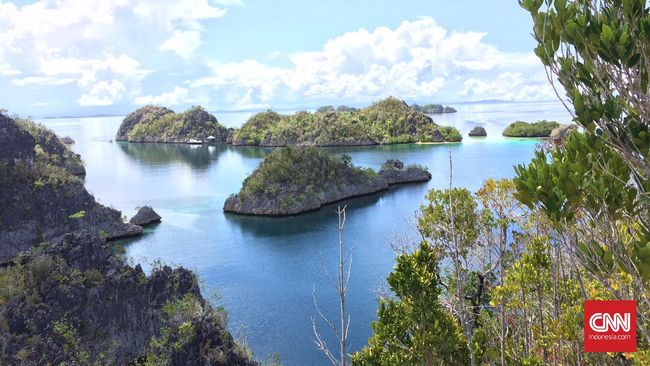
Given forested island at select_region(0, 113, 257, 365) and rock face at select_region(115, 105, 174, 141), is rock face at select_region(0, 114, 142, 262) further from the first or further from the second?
rock face at select_region(115, 105, 174, 141)

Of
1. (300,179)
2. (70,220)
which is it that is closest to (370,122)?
(300,179)

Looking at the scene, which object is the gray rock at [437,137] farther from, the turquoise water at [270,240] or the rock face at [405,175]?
the rock face at [405,175]

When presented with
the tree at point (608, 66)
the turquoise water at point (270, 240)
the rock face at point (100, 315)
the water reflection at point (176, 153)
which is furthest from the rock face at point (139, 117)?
the tree at point (608, 66)

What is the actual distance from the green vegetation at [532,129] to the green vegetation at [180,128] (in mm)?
95638

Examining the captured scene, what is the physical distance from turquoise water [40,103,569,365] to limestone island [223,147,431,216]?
6.88ft

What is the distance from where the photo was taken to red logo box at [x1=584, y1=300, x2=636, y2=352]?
27.5 ft

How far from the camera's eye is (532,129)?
5463 inches

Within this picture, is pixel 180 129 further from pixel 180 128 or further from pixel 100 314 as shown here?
pixel 100 314

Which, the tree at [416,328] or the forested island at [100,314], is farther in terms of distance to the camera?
the forested island at [100,314]

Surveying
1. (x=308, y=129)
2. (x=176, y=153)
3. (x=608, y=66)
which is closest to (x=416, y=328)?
(x=608, y=66)

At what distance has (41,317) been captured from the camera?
24062 mm

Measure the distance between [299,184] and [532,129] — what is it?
9832 cm

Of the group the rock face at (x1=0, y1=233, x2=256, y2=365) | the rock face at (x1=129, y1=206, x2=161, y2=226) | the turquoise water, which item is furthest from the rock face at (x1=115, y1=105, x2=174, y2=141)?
the rock face at (x1=0, y1=233, x2=256, y2=365)

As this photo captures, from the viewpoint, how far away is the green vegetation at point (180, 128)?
167400 mm
